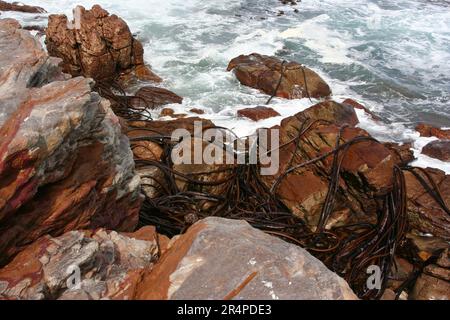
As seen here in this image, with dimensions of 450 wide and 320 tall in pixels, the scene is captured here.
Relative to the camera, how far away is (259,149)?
6.85 meters

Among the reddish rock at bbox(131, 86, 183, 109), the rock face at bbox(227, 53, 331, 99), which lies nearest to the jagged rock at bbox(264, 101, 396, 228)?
the reddish rock at bbox(131, 86, 183, 109)

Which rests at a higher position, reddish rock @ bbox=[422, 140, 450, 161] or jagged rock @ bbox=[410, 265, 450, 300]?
jagged rock @ bbox=[410, 265, 450, 300]

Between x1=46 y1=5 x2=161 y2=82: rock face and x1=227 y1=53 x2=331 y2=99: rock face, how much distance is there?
3.52m

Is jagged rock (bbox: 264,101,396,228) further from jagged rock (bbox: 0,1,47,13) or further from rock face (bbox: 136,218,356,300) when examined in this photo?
jagged rock (bbox: 0,1,47,13)

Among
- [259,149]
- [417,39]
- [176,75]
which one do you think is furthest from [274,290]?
[417,39]

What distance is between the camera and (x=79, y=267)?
266 centimetres

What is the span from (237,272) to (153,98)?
807 cm

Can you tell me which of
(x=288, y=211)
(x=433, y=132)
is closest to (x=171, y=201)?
(x=288, y=211)

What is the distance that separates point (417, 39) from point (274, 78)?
9389mm

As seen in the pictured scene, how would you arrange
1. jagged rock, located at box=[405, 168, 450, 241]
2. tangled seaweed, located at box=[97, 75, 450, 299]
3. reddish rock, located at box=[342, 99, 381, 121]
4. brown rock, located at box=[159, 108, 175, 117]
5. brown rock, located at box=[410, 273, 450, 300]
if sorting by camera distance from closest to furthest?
brown rock, located at box=[410, 273, 450, 300] → tangled seaweed, located at box=[97, 75, 450, 299] → jagged rock, located at box=[405, 168, 450, 241] → brown rock, located at box=[159, 108, 175, 117] → reddish rock, located at box=[342, 99, 381, 121]

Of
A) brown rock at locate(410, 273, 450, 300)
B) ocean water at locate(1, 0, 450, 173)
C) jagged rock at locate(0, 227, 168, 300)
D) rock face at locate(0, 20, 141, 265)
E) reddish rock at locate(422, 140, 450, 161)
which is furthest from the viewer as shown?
ocean water at locate(1, 0, 450, 173)

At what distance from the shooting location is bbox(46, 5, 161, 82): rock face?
1027 cm

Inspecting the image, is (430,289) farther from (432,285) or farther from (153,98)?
(153,98)

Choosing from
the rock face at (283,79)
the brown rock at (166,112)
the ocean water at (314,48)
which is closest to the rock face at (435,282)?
the ocean water at (314,48)
